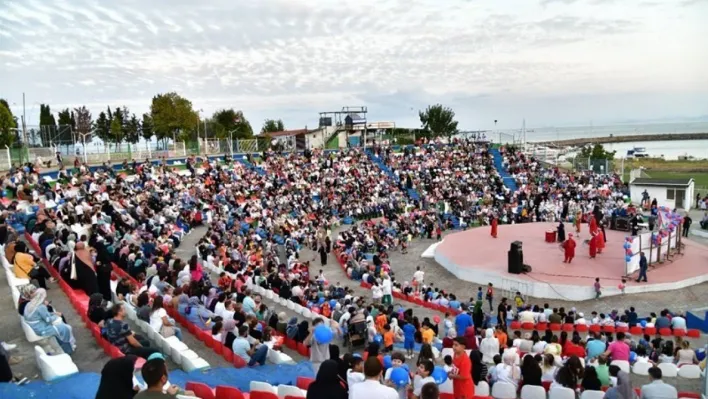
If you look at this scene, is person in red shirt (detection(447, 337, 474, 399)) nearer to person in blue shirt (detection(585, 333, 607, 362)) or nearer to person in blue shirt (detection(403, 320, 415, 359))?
person in blue shirt (detection(585, 333, 607, 362))

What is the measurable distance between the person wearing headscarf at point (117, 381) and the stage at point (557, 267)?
51.2ft

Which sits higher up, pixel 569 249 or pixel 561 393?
pixel 561 393

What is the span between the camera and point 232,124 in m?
81.8

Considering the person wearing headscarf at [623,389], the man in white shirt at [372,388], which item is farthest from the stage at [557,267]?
the man in white shirt at [372,388]

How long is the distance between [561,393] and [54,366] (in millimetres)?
7193

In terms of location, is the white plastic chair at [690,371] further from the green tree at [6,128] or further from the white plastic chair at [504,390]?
the green tree at [6,128]

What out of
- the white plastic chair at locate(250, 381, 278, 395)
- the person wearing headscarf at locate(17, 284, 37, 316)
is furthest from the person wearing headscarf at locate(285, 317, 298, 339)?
the person wearing headscarf at locate(17, 284, 37, 316)

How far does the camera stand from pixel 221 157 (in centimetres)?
4038

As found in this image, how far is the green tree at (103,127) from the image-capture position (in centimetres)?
5950

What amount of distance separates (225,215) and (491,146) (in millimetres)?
26437

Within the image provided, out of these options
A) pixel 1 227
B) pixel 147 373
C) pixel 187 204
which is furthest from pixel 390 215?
pixel 147 373

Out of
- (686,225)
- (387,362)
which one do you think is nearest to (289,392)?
(387,362)

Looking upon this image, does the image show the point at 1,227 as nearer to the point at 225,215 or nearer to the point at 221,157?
the point at 225,215

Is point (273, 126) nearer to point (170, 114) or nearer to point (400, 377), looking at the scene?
point (170, 114)
